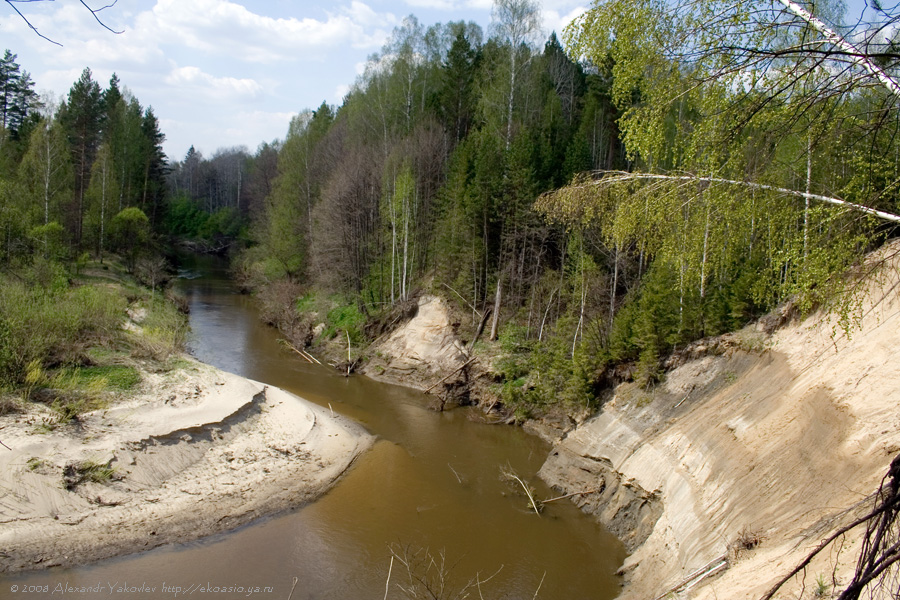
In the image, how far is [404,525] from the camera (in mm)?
13445

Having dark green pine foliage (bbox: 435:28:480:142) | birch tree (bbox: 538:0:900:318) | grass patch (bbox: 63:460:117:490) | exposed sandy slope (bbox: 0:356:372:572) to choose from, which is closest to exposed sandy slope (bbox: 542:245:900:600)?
birch tree (bbox: 538:0:900:318)

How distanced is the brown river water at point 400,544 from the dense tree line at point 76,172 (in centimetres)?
1995

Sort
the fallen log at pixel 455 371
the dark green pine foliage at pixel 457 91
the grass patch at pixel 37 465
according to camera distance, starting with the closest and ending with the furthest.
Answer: the grass patch at pixel 37 465 → the fallen log at pixel 455 371 → the dark green pine foliage at pixel 457 91

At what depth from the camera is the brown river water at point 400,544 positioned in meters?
11.0

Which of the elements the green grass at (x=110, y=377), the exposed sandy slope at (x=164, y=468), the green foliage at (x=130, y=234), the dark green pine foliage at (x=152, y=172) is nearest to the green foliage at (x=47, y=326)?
the green grass at (x=110, y=377)

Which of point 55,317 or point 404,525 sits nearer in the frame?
point 404,525

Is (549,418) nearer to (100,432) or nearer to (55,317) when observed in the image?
(100,432)

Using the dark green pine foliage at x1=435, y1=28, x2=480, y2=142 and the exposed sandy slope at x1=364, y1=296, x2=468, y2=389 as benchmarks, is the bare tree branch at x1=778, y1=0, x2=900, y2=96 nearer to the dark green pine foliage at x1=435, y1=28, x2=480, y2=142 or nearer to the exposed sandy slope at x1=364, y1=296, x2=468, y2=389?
the exposed sandy slope at x1=364, y1=296, x2=468, y2=389

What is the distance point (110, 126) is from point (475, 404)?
4022cm

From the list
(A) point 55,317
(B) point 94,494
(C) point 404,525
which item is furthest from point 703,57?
(A) point 55,317

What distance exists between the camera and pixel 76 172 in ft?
135

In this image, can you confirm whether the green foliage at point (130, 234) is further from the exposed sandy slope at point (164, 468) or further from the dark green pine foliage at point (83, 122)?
the exposed sandy slope at point (164, 468)

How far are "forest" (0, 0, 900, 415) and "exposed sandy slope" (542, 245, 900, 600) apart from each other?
1.70 metres

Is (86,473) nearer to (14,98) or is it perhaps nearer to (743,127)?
(743,127)
